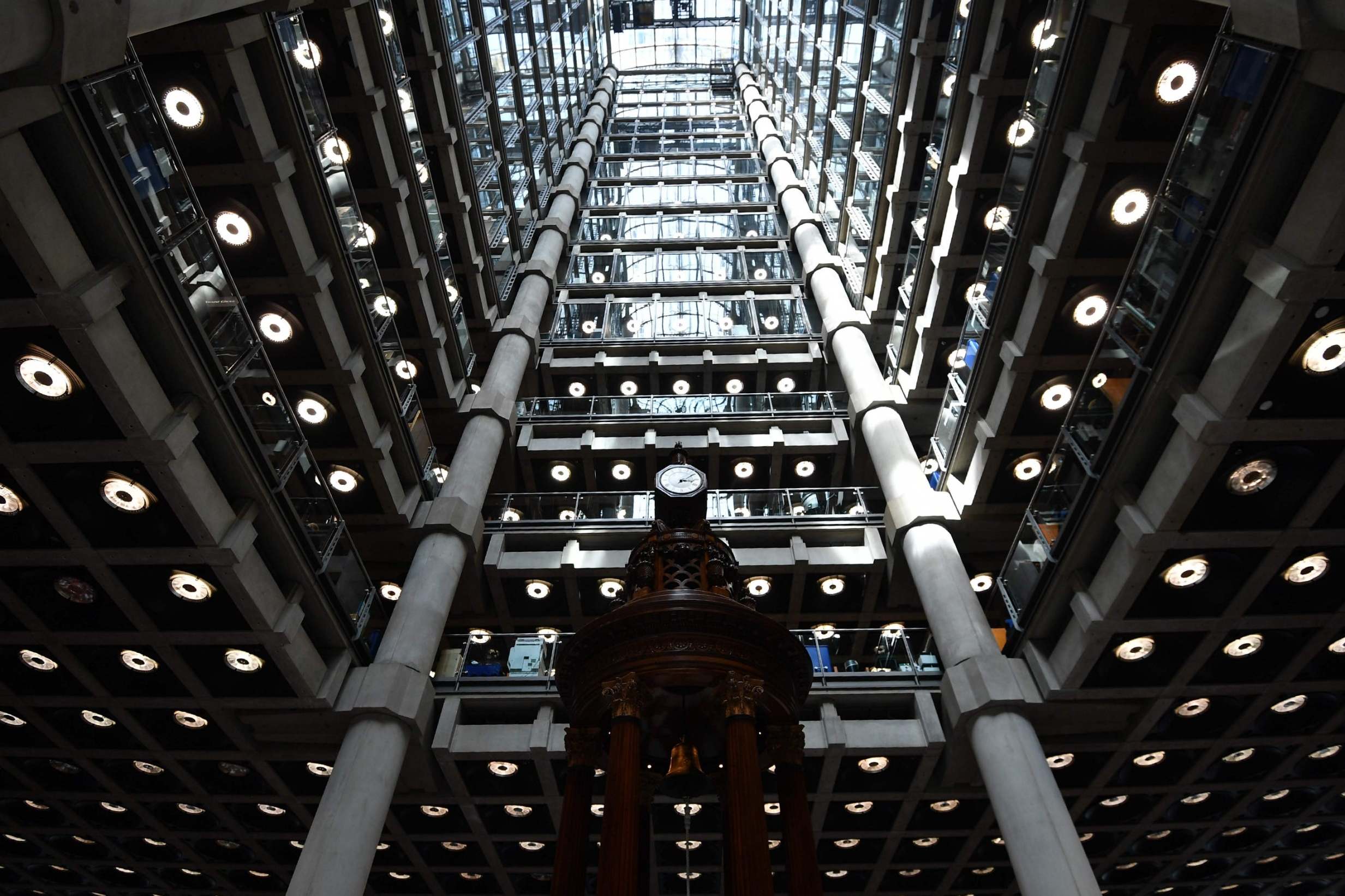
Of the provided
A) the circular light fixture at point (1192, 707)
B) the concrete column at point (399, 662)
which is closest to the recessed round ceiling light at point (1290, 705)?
the circular light fixture at point (1192, 707)

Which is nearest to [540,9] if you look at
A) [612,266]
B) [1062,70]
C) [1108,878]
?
[612,266]

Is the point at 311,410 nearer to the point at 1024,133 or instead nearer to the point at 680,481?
the point at 680,481

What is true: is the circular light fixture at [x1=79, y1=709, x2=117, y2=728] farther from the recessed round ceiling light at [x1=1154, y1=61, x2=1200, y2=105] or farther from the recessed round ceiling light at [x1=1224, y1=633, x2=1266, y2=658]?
the recessed round ceiling light at [x1=1154, y1=61, x2=1200, y2=105]

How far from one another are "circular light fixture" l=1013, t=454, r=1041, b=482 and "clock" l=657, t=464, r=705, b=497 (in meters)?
10.1

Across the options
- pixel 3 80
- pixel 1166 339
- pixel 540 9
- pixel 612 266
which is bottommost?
pixel 3 80

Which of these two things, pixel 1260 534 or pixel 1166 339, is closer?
pixel 1166 339

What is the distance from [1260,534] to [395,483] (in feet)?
54.1

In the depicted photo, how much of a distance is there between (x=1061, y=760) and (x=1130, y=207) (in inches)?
404

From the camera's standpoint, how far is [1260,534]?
11703 millimetres

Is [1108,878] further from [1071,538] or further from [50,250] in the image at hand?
[50,250]

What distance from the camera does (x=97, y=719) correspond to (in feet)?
51.8

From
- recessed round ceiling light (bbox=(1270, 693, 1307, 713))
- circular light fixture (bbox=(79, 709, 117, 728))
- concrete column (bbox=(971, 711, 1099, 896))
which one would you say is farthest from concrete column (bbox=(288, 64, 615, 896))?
recessed round ceiling light (bbox=(1270, 693, 1307, 713))

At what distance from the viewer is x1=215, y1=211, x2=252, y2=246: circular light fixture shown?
14.6 metres

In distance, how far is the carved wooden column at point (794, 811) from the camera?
6879 millimetres
